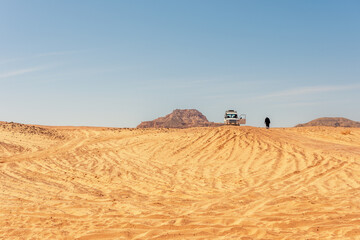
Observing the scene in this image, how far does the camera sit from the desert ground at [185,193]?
6.48m

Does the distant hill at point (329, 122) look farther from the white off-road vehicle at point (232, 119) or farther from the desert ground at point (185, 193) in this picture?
the desert ground at point (185, 193)

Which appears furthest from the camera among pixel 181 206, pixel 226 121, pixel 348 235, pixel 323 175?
pixel 226 121

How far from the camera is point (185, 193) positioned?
9.77m

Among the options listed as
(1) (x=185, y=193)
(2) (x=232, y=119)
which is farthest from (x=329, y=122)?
(1) (x=185, y=193)

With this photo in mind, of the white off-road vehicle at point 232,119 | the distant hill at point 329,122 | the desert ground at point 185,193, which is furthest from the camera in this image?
the distant hill at point 329,122

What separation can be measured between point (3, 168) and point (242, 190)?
33.4ft

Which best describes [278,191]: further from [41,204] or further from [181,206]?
[41,204]

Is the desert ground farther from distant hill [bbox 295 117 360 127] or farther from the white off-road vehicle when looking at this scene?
distant hill [bbox 295 117 360 127]

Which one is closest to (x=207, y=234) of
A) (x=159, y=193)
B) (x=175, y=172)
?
(x=159, y=193)

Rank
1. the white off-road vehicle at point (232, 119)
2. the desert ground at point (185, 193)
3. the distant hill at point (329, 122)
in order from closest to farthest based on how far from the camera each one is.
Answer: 1. the desert ground at point (185, 193)
2. the white off-road vehicle at point (232, 119)
3. the distant hill at point (329, 122)

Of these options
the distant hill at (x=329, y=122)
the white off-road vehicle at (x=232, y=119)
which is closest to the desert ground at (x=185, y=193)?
the white off-road vehicle at (x=232, y=119)

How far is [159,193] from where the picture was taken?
32.2ft

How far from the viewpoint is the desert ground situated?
648cm

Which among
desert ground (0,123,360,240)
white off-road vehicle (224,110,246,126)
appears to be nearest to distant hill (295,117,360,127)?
white off-road vehicle (224,110,246,126)
